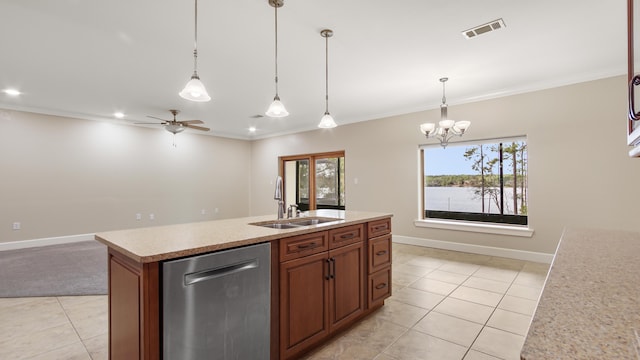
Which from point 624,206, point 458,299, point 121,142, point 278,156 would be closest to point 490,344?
point 458,299

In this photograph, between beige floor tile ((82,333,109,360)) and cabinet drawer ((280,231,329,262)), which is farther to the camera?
beige floor tile ((82,333,109,360))

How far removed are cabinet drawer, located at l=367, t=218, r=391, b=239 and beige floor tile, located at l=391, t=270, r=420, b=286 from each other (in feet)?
3.36

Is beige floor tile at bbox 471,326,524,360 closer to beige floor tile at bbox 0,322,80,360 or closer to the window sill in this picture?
the window sill

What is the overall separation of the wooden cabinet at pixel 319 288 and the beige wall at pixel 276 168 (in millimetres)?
3244

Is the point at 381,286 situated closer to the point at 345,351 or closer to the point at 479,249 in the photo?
the point at 345,351

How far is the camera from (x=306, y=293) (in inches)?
78.5

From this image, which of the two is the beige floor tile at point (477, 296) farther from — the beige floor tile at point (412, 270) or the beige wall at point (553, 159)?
the beige wall at point (553, 159)

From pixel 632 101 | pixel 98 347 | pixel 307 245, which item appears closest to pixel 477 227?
pixel 307 245

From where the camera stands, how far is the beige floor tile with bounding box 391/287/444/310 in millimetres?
2914

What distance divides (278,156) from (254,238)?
20.8 ft

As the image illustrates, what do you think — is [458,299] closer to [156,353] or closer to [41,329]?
[156,353]

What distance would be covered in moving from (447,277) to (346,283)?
1978 millimetres

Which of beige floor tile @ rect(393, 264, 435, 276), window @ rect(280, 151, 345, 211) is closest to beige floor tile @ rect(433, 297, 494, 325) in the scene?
beige floor tile @ rect(393, 264, 435, 276)

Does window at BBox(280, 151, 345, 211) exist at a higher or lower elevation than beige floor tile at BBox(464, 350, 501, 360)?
higher
